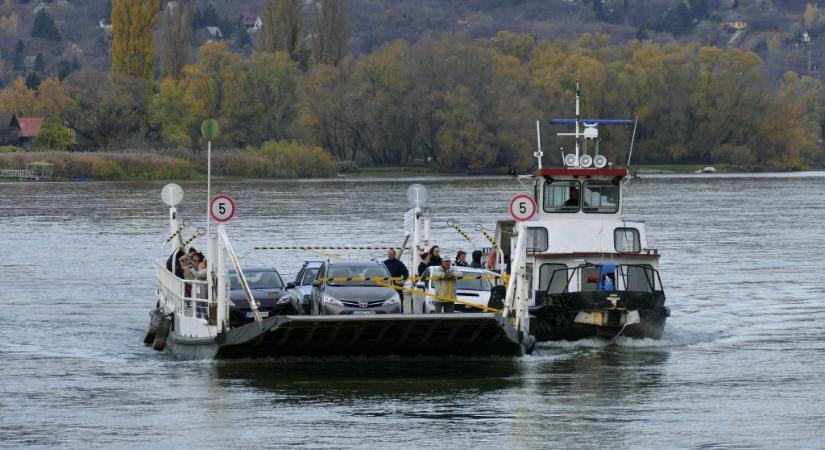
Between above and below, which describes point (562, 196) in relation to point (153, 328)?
above

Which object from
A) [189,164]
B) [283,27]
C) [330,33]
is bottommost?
[189,164]

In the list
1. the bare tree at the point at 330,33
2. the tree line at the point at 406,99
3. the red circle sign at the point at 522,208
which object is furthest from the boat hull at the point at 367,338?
the bare tree at the point at 330,33

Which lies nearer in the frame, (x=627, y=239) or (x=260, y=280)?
(x=260, y=280)

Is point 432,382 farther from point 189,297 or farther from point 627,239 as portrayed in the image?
point 627,239

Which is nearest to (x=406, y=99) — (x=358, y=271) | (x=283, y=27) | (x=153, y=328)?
(x=283, y=27)

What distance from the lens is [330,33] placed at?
153 metres

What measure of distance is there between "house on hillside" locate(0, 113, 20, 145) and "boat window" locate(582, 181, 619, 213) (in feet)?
411

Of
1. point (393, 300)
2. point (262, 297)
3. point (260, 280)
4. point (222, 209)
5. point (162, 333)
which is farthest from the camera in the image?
point (162, 333)

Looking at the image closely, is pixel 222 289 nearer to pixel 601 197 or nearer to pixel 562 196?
pixel 562 196

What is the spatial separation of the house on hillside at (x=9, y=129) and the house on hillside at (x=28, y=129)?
0.37 m

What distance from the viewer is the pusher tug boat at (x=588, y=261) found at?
3033 centimetres

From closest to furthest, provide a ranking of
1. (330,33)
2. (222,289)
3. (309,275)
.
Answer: (222,289), (309,275), (330,33)

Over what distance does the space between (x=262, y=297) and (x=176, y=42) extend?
402 ft

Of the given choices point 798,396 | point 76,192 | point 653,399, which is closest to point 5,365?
point 653,399
